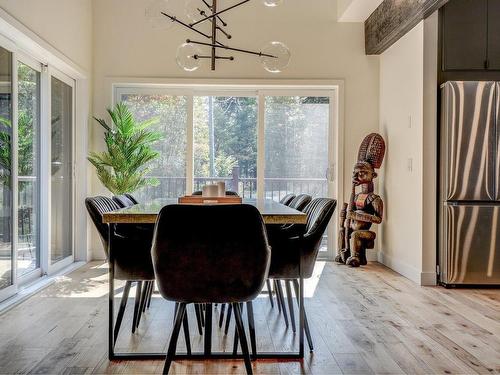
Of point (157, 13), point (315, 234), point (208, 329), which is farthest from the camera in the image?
point (157, 13)

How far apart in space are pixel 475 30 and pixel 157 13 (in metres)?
2.92

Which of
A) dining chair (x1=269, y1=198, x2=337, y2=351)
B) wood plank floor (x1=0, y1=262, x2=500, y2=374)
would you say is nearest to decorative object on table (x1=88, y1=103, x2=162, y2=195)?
wood plank floor (x1=0, y1=262, x2=500, y2=374)

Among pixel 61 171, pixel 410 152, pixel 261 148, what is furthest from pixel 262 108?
pixel 61 171

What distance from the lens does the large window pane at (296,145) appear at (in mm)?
5512

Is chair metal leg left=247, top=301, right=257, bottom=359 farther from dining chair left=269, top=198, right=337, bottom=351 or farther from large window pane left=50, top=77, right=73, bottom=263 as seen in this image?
large window pane left=50, top=77, right=73, bottom=263

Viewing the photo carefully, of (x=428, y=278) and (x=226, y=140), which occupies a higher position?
(x=226, y=140)

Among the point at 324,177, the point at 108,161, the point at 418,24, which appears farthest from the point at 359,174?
the point at 108,161

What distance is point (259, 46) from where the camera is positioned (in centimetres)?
533

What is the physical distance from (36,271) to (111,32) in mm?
2831

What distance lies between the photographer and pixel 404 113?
4.60 meters

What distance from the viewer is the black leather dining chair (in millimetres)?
1764

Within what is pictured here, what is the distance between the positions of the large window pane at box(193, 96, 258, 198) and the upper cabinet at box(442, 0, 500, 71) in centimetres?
228

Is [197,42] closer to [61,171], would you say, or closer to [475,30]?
[61,171]

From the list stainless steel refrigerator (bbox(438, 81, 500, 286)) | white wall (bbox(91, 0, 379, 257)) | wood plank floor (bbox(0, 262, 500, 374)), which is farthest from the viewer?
white wall (bbox(91, 0, 379, 257))
